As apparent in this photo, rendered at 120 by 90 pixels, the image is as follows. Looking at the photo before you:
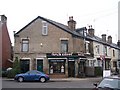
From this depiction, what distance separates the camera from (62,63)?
43000 millimetres

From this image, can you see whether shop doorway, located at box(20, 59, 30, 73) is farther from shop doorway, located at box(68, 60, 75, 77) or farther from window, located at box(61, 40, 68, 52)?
shop doorway, located at box(68, 60, 75, 77)

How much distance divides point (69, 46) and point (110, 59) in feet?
59.4

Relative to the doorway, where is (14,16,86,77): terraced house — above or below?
above

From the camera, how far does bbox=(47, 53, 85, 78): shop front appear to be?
42.6 metres

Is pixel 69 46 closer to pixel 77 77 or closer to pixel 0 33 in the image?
pixel 77 77

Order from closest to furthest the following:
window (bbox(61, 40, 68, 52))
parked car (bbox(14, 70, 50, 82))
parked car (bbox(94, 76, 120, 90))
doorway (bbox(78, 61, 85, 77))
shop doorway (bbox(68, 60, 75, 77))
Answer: parked car (bbox(94, 76, 120, 90)) < parked car (bbox(14, 70, 50, 82)) < shop doorway (bbox(68, 60, 75, 77)) < window (bbox(61, 40, 68, 52)) < doorway (bbox(78, 61, 85, 77))

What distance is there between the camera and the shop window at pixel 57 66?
42.8m

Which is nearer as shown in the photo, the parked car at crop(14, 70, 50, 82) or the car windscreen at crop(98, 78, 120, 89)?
the car windscreen at crop(98, 78, 120, 89)

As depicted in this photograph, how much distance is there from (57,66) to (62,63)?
0.87 meters

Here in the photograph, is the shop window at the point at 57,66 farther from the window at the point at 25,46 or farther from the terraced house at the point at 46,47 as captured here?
the window at the point at 25,46

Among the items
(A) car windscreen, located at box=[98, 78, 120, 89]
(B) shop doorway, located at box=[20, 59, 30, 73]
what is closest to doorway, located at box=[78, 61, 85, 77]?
(B) shop doorway, located at box=[20, 59, 30, 73]

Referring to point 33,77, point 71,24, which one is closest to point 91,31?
point 71,24

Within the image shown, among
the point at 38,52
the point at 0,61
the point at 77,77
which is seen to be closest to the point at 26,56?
the point at 38,52

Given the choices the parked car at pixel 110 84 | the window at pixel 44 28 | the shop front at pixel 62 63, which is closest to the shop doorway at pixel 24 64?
the shop front at pixel 62 63
